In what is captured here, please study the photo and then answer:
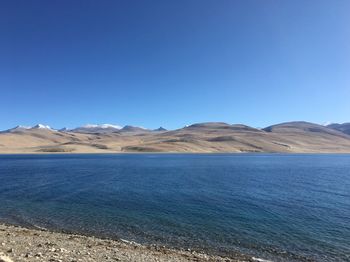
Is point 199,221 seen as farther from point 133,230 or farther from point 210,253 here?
point 210,253

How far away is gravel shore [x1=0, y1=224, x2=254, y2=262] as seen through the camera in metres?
19.5

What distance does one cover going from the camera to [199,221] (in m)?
34.6

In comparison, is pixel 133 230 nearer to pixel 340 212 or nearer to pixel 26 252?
pixel 26 252

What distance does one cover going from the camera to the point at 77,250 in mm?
21766

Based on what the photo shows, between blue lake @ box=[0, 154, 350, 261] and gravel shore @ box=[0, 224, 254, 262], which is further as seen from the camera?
blue lake @ box=[0, 154, 350, 261]

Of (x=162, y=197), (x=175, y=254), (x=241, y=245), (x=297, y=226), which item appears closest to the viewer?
(x=175, y=254)

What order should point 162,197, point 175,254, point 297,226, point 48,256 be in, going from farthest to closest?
point 162,197
point 297,226
point 175,254
point 48,256

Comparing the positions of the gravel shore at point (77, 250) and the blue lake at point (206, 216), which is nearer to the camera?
the gravel shore at point (77, 250)

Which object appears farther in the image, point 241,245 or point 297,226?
point 297,226

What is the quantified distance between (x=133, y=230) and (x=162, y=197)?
728 inches

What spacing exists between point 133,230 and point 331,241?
55.7 feet

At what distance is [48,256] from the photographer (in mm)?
19109

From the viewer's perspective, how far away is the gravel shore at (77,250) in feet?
63.9

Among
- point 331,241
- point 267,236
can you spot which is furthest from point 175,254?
point 331,241
